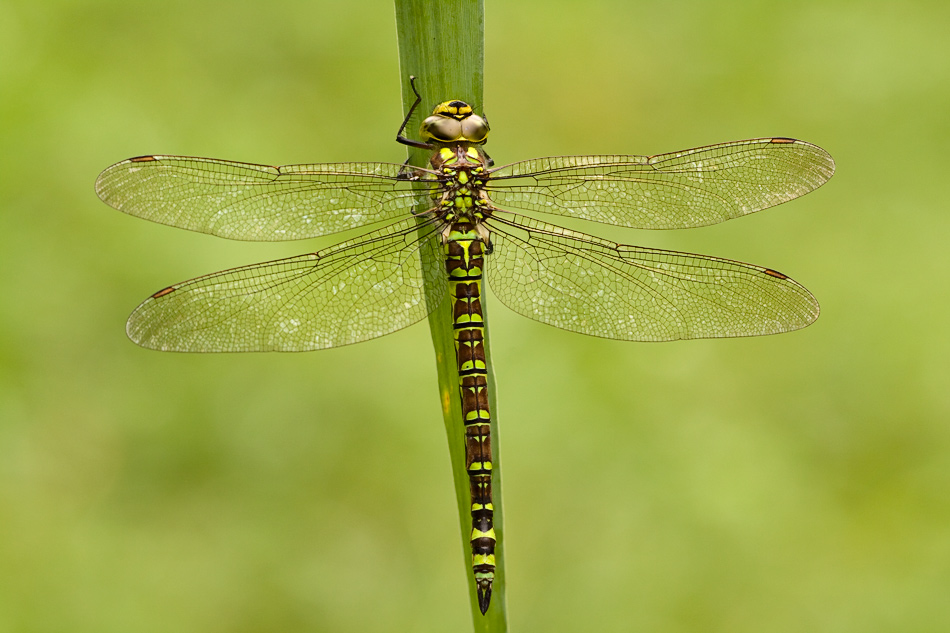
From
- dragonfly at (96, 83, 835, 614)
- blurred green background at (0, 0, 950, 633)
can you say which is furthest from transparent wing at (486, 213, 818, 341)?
blurred green background at (0, 0, 950, 633)

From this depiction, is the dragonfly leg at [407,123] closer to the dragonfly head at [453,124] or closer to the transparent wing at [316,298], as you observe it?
the dragonfly head at [453,124]

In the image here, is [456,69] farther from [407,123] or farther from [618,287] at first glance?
[618,287]

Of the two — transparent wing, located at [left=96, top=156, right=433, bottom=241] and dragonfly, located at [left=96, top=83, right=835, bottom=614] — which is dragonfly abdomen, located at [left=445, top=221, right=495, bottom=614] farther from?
transparent wing, located at [left=96, top=156, right=433, bottom=241]

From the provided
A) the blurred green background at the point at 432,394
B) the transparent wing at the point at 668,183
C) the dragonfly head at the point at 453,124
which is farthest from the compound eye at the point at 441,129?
the blurred green background at the point at 432,394

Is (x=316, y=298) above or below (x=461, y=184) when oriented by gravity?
below

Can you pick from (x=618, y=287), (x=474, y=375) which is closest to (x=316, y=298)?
(x=474, y=375)

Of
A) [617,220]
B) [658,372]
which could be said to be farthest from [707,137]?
[617,220]
